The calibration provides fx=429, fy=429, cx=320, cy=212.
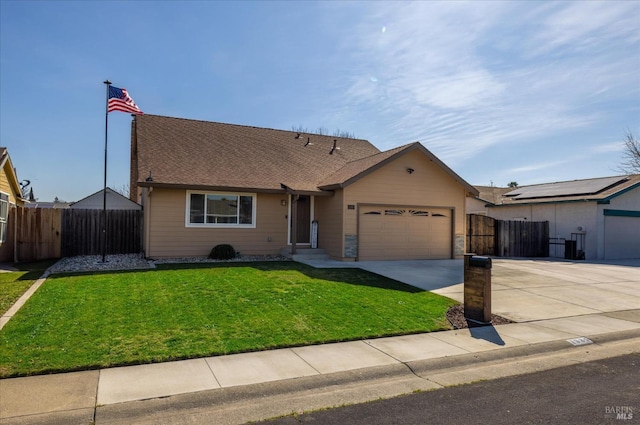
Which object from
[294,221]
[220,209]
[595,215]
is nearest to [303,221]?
[294,221]

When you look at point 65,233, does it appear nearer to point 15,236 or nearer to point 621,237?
point 15,236

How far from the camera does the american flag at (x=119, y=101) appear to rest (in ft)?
48.7

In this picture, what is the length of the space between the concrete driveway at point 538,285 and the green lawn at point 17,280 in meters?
8.29

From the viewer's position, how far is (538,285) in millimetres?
12688

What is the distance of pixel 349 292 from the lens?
403 inches

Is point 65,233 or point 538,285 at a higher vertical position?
point 65,233

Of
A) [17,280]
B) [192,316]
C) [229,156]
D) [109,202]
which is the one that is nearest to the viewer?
[192,316]

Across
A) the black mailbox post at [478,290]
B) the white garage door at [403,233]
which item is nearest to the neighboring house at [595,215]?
the white garage door at [403,233]

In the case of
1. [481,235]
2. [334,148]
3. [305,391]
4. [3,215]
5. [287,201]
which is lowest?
[305,391]

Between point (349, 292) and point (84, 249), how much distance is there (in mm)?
12069

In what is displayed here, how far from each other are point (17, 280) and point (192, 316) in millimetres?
6404

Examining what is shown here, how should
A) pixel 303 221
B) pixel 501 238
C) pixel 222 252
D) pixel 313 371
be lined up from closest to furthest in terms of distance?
1. pixel 313 371
2. pixel 222 252
3. pixel 303 221
4. pixel 501 238

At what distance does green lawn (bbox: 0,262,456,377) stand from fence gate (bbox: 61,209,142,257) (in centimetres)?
603

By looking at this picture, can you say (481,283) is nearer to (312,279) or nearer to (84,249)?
(312,279)
